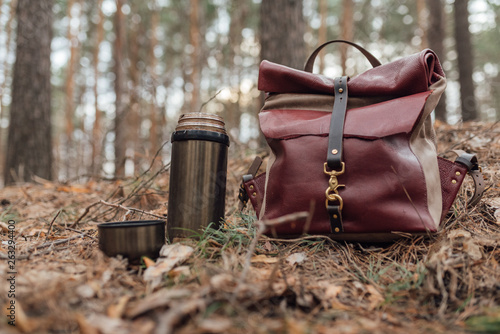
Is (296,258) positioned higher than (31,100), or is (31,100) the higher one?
(31,100)

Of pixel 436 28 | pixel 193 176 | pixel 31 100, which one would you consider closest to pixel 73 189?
pixel 31 100

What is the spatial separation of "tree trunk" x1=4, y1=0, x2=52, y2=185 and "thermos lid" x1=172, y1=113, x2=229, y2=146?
9.95 feet

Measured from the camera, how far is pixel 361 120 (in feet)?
4.94

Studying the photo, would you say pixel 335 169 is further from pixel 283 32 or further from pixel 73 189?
pixel 73 189

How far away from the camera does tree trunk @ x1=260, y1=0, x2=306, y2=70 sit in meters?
3.05

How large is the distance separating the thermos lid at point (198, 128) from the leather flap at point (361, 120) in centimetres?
23

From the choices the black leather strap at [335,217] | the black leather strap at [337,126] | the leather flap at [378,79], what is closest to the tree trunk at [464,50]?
the leather flap at [378,79]

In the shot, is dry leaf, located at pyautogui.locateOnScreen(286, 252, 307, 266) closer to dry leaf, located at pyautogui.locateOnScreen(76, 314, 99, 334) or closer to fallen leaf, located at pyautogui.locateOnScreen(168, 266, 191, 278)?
fallen leaf, located at pyautogui.locateOnScreen(168, 266, 191, 278)

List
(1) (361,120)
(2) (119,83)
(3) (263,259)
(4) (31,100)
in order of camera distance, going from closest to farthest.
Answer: (3) (263,259) → (1) (361,120) → (4) (31,100) → (2) (119,83)

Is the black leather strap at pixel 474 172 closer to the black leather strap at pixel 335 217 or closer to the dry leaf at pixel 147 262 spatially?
the black leather strap at pixel 335 217

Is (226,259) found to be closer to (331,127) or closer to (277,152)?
(277,152)

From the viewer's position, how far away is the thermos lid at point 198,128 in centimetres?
157

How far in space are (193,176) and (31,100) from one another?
11.1 ft

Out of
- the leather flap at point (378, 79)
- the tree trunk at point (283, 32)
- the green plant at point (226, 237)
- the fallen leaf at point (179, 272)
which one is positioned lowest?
the fallen leaf at point (179, 272)
